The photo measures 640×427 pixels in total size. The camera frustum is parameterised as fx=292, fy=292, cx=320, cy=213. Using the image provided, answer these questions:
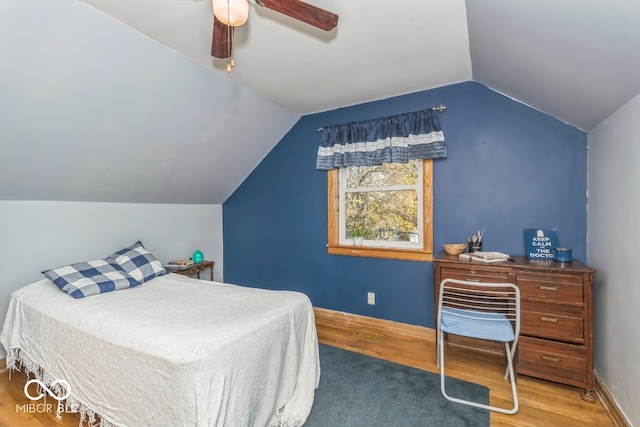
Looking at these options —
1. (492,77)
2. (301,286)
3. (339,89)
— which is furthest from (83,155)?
(492,77)

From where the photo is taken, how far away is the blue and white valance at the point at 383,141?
2730 mm

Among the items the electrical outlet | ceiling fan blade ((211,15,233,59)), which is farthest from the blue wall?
ceiling fan blade ((211,15,233,59))

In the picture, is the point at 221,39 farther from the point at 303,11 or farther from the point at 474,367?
the point at 474,367

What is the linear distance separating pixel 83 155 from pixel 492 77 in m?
3.34

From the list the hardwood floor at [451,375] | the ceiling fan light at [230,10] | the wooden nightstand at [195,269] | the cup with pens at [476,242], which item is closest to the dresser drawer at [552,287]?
the cup with pens at [476,242]

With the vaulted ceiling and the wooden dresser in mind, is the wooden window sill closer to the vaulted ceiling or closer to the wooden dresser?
the wooden dresser

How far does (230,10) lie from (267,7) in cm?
16

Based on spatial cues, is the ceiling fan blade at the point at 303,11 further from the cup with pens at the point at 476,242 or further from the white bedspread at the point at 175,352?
the cup with pens at the point at 476,242

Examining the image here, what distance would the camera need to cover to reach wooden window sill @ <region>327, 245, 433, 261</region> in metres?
2.84

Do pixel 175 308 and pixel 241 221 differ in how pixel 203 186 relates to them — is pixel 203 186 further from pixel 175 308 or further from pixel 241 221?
pixel 175 308

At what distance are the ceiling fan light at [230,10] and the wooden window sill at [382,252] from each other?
2.34m

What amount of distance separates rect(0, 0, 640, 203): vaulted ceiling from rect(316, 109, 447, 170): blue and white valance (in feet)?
0.95

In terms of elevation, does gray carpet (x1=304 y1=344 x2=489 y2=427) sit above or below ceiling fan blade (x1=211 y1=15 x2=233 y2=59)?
below

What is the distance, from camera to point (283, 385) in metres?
1.71
